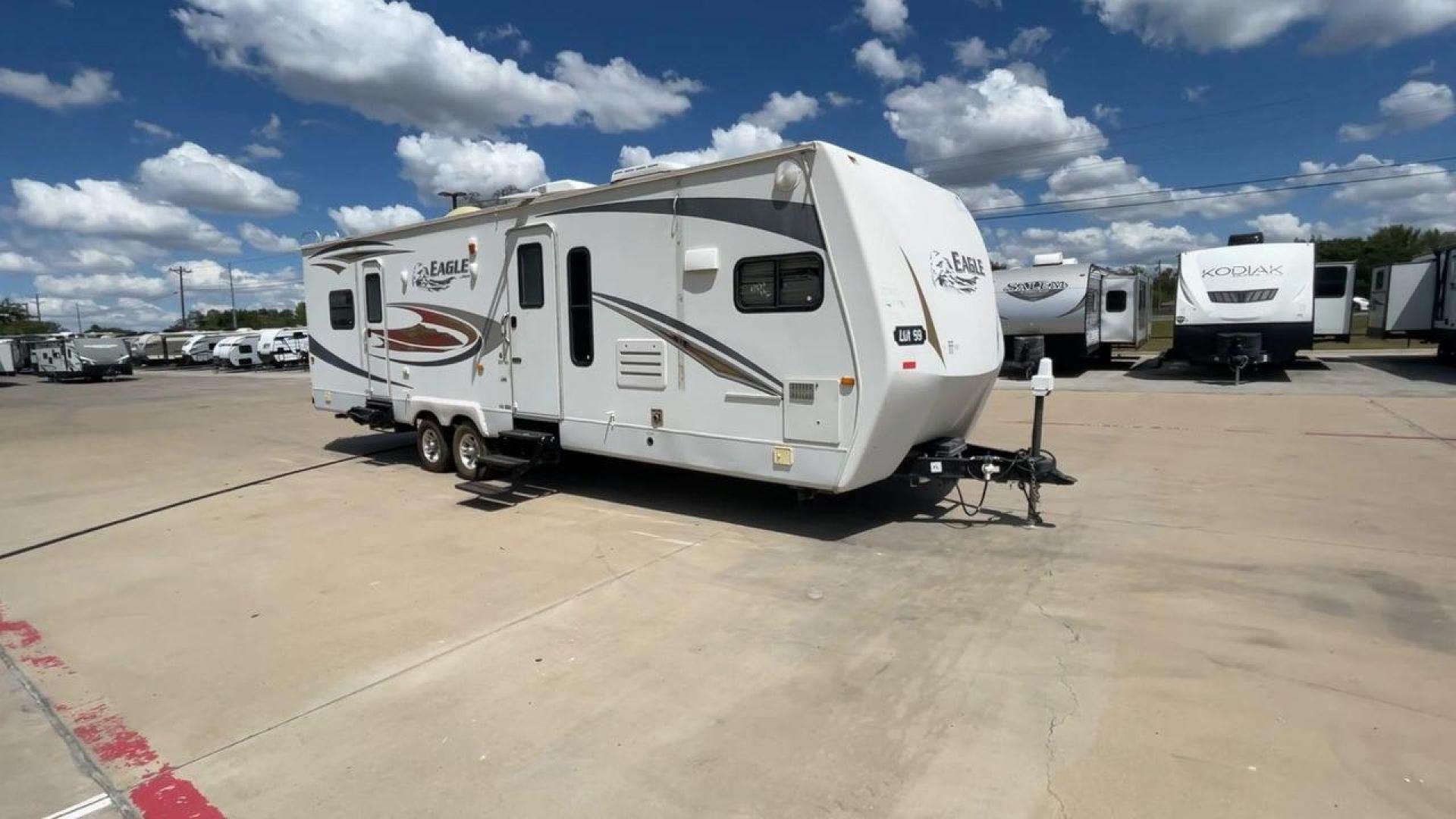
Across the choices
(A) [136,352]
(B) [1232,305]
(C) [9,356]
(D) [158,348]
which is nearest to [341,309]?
(B) [1232,305]

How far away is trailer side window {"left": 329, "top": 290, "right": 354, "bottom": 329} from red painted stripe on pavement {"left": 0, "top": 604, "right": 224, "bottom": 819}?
6771mm

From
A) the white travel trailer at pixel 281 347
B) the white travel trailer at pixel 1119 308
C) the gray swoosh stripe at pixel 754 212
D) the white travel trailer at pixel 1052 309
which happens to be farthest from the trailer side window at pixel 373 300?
the white travel trailer at pixel 281 347

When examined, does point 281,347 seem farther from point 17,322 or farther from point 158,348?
point 17,322

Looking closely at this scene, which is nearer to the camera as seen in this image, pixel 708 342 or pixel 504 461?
pixel 708 342

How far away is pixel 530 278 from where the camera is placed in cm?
812

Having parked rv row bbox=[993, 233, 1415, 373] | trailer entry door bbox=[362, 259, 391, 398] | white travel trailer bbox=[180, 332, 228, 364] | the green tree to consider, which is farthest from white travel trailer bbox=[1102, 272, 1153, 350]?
the green tree

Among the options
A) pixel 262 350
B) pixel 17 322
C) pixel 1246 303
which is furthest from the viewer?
pixel 17 322

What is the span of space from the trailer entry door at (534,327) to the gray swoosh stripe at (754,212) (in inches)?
55.1

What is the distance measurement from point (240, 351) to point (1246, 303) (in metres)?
44.6

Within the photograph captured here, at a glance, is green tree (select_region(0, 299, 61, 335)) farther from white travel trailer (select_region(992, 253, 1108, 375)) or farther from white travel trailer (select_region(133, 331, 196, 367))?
white travel trailer (select_region(992, 253, 1108, 375))

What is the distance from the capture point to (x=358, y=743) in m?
3.52

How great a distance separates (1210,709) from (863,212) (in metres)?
3.80

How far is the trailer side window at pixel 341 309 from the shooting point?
10734 mm

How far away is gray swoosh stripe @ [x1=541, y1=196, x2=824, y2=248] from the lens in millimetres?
5910
